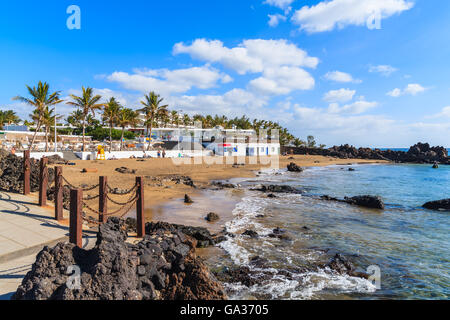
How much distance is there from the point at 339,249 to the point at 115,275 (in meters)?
8.11

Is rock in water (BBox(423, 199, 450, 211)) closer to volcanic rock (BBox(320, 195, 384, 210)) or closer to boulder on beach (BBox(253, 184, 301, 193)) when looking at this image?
volcanic rock (BBox(320, 195, 384, 210))

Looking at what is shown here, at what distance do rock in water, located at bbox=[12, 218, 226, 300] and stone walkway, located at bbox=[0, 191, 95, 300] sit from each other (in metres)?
0.82

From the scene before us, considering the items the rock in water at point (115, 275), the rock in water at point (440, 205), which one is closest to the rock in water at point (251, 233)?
the rock in water at point (115, 275)

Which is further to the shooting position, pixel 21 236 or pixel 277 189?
pixel 277 189

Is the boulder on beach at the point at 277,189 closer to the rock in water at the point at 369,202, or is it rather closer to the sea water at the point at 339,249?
the sea water at the point at 339,249

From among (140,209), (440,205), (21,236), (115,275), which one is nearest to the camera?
(115,275)

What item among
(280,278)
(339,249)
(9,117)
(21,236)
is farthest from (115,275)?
(9,117)

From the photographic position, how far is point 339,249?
9.49m

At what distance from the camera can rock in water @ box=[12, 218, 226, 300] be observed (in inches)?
156

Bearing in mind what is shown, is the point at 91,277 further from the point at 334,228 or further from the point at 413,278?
the point at 334,228

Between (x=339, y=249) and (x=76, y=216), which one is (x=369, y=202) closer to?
(x=339, y=249)

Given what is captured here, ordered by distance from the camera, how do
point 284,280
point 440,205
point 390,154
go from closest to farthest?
1. point 284,280
2. point 440,205
3. point 390,154
